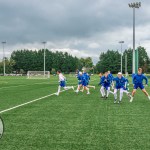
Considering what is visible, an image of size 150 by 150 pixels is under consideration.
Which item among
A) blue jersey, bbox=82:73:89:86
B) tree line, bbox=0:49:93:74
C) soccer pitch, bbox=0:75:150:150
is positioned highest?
tree line, bbox=0:49:93:74

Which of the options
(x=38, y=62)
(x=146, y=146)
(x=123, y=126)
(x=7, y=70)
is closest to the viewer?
(x=146, y=146)

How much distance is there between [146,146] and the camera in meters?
7.31

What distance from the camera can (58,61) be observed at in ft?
577

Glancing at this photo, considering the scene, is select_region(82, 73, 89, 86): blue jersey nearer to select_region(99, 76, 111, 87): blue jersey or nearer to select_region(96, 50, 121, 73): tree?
select_region(99, 76, 111, 87): blue jersey

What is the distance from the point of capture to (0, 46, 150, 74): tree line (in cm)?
16266

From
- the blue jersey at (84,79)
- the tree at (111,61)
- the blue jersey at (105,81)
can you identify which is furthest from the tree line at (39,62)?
the blue jersey at (105,81)

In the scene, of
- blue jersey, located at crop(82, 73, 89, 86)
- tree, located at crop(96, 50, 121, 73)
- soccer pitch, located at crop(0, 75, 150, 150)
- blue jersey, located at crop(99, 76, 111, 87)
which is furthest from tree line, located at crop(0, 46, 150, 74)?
soccer pitch, located at crop(0, 75, 150, 150)

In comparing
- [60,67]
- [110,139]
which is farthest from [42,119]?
[60,67]

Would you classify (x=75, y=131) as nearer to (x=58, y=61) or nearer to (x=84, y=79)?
(x=84, y=79)

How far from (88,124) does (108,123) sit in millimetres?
666

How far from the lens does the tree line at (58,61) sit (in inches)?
6404

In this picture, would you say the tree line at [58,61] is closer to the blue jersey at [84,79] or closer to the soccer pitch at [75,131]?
the blue jersey at [84,79]

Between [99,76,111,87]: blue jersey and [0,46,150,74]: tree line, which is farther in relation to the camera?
[0,46,150,74]: tree line

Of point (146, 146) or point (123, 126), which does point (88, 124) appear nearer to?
point (123, 126)
